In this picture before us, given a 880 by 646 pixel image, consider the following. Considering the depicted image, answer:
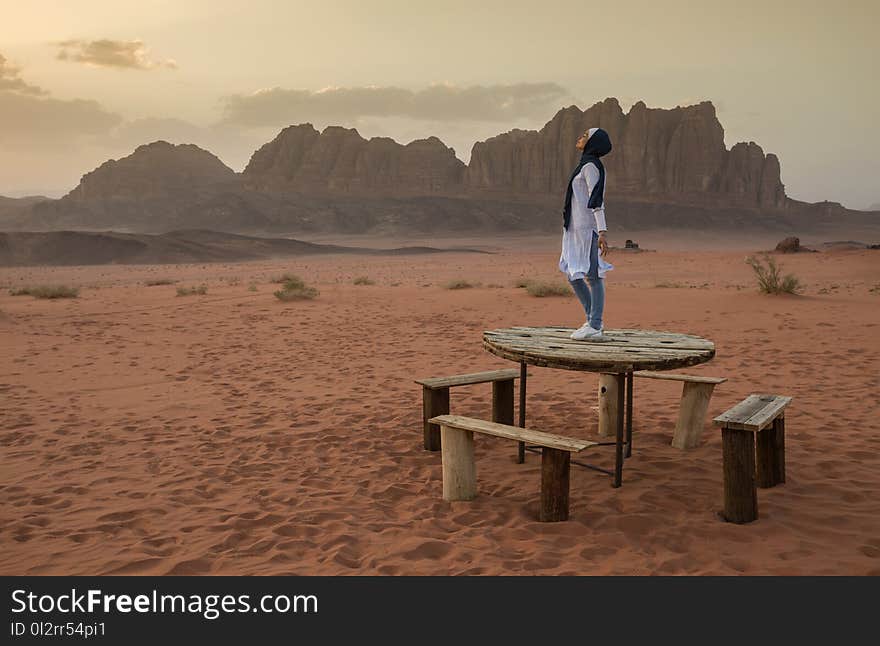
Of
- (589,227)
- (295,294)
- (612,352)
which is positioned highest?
(589,227)

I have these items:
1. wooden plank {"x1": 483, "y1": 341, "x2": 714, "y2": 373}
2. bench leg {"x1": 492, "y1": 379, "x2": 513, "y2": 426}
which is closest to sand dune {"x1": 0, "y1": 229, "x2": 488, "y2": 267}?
bench leg {"x1": 492, "y1": 379, "x2": 513, "y2": 426}

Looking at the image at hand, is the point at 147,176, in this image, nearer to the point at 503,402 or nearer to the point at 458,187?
the point at 458,187

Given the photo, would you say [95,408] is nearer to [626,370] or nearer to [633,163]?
[626,370]

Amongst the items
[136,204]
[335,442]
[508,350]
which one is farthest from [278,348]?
[136,204]

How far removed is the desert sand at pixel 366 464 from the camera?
408cm

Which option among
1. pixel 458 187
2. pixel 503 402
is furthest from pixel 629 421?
pixel 458 187

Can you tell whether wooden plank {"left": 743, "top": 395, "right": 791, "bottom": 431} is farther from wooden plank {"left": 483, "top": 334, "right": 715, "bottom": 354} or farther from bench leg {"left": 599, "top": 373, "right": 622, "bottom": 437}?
bench leg {"left": 599, "top": 373, "right": 622, "bottom": 437}

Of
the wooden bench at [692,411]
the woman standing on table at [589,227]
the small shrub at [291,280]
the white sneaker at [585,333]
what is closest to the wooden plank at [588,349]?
the white sneaker at [585,333]

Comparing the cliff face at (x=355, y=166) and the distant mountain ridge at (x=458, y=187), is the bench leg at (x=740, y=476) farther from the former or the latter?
the cliff face at (x=355, y=166)

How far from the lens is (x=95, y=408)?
26.0 feet

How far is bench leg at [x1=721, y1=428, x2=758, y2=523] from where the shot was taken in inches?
173

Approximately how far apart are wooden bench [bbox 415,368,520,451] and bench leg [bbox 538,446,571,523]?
69.0 inches

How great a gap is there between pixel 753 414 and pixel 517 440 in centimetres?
156

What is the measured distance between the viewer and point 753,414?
465 centimetres
